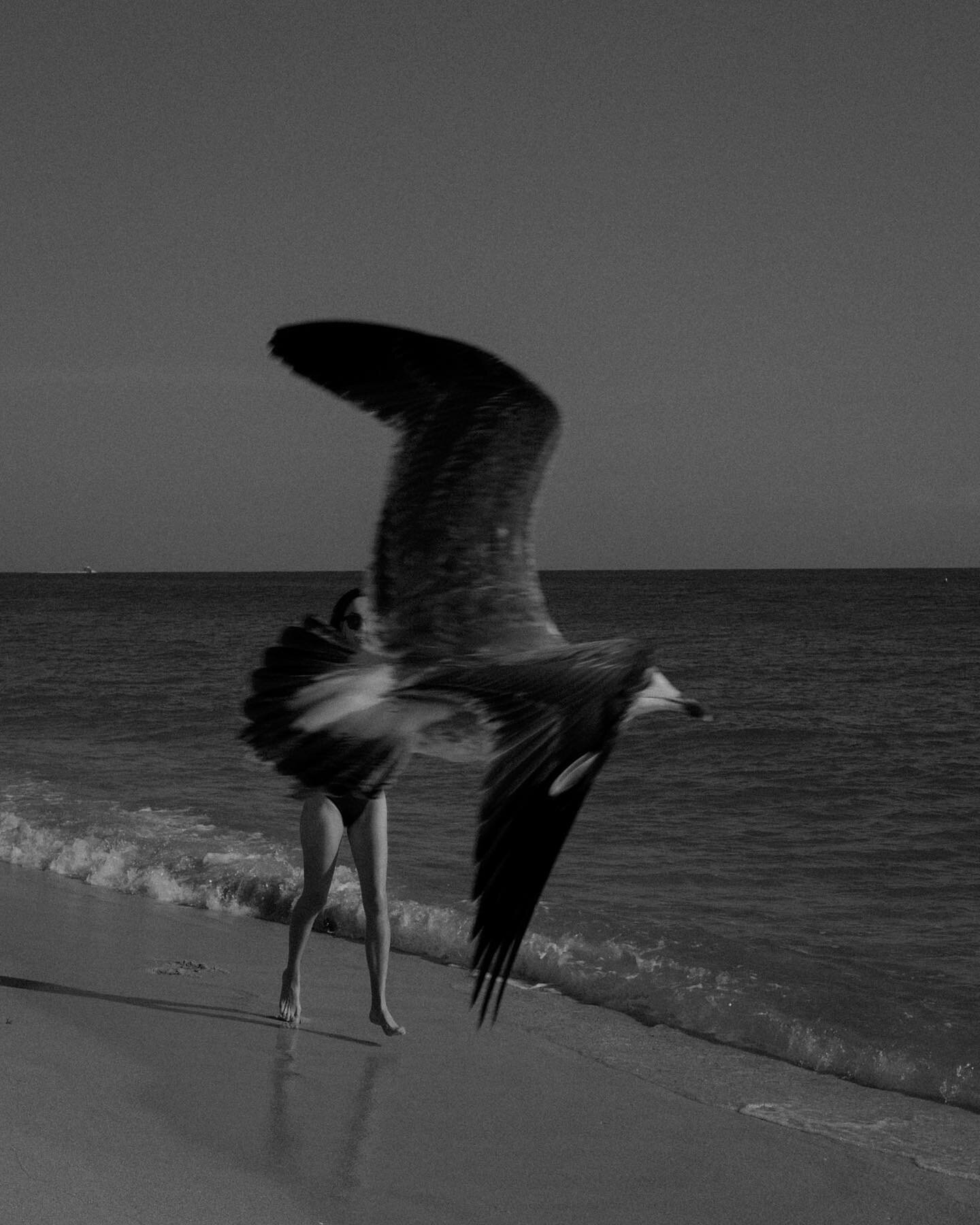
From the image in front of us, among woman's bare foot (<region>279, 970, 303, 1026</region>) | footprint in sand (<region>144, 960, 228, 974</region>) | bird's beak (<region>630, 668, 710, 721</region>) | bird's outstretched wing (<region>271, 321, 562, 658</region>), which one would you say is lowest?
footprint in sand (<region>144, 960, 228, 974</region>)

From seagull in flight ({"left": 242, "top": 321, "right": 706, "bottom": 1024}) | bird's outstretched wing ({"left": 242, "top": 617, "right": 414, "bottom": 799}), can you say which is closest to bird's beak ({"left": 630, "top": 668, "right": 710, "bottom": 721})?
seagull in flight ({"left": 242, "top": 321, "right": 706, "bottom": 1024})

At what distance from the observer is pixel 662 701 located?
2.98 m

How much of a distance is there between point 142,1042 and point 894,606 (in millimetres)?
53911

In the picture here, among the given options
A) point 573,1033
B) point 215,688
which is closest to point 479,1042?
point 573,1033

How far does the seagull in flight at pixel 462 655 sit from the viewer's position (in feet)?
8.23

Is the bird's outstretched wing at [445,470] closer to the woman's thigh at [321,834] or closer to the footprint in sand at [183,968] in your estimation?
the woman's thigh at [321,834]

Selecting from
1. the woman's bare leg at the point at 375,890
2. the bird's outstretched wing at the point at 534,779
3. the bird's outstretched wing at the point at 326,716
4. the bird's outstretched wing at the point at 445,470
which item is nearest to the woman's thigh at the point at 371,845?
the woman's bare leg at the point at 375,890

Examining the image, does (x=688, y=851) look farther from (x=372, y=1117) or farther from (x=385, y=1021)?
(x=372, y=1117)

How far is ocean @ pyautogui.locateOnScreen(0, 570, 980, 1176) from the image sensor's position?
563cm

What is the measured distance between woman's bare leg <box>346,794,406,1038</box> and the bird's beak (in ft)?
5.53

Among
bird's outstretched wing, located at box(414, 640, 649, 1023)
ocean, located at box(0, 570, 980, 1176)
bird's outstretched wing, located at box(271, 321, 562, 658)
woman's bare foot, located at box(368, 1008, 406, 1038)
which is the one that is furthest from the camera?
ocean, located at box(0, 570, 980, 1176)

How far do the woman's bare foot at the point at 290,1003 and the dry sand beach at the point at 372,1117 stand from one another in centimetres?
7

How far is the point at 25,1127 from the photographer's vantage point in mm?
3512

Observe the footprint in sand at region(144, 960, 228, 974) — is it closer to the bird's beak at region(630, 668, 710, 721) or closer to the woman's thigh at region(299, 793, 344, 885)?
the woman's thigh at region(299, 793, 344, 885)
